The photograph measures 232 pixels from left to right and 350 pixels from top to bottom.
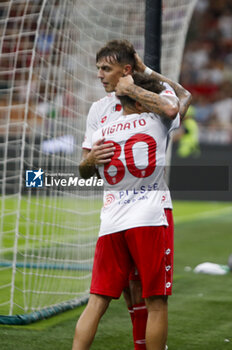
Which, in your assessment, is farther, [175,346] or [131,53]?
[175,346]

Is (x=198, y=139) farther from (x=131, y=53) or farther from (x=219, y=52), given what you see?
(x=131, y=53)

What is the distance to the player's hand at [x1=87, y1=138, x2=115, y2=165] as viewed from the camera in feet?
9.08

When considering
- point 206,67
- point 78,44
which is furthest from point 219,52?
point 78,44

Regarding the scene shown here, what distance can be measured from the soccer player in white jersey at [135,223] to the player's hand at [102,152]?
0.02 meters

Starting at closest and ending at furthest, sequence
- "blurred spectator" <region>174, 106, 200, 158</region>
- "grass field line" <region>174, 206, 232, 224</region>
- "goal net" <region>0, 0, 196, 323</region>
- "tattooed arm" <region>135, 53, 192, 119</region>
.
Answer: "tattooed arm" <region>135, 53, 192, 119</region> → "goal net" <region>0, 0, 196, 323</region> → "grass field line" <region>174, 206, 232, 224</region> → "blurred spectator" <region>174, 106, 200, 158</region>

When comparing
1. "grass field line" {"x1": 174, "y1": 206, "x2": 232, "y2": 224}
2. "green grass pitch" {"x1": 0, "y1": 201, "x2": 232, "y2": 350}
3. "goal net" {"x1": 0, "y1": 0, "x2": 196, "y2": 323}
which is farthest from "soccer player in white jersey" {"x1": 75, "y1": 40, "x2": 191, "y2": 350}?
"grass field line" {"x1": 174, "y1": 206, "x2": 232, "y2": 224}

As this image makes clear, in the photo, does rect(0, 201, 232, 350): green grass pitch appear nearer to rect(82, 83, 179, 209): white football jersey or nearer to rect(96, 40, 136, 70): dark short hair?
rect(82, 83, 179, 209): white football jersey

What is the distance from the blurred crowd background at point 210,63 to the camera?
61.3ft

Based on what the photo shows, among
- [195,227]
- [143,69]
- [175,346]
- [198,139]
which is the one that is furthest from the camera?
[198,139]

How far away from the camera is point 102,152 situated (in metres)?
2.77

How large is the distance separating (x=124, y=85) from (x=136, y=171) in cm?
38

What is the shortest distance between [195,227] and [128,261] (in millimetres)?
7414

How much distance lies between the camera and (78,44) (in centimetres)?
517

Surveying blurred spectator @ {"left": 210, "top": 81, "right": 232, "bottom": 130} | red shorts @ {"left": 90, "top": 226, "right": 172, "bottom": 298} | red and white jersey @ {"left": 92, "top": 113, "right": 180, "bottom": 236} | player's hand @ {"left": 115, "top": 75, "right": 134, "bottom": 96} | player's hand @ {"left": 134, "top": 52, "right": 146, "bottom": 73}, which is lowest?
red shorts @ {"left": 90, "top": 226, "right": 172, "bottom": 298}
